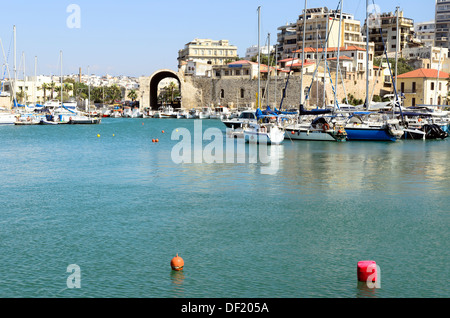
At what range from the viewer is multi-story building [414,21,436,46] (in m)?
112

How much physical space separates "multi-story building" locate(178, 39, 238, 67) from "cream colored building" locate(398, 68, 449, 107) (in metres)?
54.2

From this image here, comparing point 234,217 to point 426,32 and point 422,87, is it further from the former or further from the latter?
point 426,32

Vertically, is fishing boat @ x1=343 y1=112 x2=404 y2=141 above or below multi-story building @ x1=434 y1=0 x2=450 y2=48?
below

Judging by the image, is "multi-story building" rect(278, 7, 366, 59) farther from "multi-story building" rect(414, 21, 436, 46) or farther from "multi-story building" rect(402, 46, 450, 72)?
"multi-story building" rect(414, 21, 436, 46)

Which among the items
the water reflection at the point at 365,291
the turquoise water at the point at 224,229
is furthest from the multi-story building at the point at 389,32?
the water reflection at the point at 365,291

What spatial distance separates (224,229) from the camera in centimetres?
1393

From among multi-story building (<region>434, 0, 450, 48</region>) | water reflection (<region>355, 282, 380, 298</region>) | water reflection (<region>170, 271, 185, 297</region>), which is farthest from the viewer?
multi-story building (<region>434, 0, 450, 48</region>)

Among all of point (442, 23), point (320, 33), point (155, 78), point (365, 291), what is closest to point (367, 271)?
point (365, 291)

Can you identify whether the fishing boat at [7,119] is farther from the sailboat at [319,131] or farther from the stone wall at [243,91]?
the sailboat at [319,131]

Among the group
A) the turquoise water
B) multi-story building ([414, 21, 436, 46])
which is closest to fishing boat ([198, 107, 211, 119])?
multi-story building ([414, 21, 436, 46])

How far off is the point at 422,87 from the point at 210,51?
59.7 m
